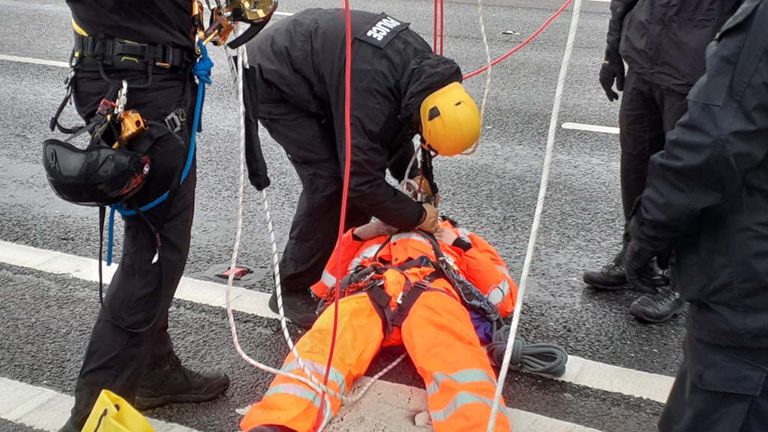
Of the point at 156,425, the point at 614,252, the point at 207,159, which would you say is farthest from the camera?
the point at 207,159

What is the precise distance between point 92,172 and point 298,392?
1.02 meters

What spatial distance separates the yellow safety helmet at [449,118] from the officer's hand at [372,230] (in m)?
0.66

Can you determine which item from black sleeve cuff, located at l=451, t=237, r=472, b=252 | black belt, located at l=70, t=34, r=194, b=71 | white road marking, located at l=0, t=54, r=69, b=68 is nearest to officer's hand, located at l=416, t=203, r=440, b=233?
black sleeve cuff, located at l=451, t=237, r=472, b=252

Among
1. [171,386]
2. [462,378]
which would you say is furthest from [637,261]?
Result: [171,386]

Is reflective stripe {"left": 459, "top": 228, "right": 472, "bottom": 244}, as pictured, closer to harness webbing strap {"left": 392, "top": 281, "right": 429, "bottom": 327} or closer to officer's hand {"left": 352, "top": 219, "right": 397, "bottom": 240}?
officer's hand {"left": 352, "top": 219, "right": 397, "bottom": 240}

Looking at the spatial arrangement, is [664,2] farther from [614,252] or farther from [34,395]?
[34,395]

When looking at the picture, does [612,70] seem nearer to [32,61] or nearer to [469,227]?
[469,227]

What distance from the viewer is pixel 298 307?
3.70m

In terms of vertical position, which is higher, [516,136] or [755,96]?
[755,96]

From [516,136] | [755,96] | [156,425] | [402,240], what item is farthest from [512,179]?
[755,96]

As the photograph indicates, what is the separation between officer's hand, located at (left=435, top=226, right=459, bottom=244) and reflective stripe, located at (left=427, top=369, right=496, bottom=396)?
2.83 ft

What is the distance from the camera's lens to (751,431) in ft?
6.89

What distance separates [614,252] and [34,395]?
2818 millimetres

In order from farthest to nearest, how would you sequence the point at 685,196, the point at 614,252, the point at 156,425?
the point at 614,252, the point at 156,425, the point at 685,196
